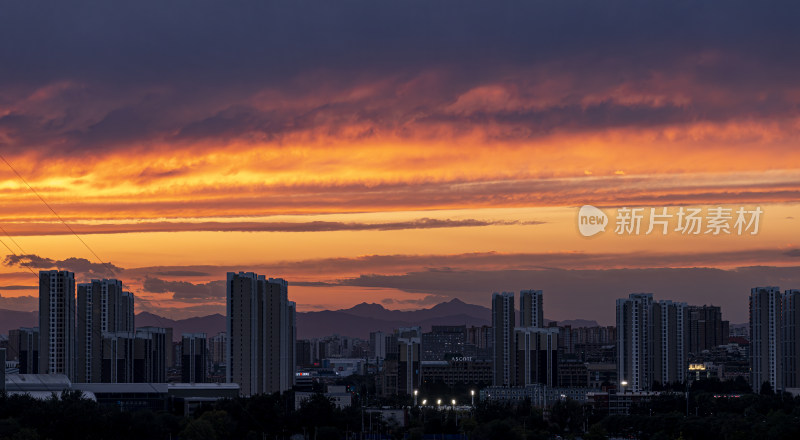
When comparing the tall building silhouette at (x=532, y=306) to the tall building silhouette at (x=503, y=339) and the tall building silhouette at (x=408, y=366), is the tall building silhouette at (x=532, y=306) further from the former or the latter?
the tall building silhouette at (x=408, y=366)

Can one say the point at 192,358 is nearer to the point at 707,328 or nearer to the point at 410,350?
the point at 410,350

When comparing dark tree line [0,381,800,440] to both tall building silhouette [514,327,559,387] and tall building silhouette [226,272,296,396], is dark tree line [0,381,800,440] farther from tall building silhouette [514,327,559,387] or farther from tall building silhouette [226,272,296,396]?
tall building silhouette [514,327,559,387]

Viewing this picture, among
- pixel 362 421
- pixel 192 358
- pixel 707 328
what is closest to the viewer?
pixel 362 421

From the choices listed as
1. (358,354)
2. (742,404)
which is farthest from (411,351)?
(358,354)

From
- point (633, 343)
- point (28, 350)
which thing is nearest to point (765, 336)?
point (633, 343)

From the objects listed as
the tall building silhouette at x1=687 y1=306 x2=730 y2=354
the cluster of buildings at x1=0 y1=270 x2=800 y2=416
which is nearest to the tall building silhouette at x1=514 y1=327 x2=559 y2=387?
the cluster of buildings at x1=0 y1=270 x2=800 y2=416

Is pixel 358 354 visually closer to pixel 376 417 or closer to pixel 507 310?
pixel 507 310

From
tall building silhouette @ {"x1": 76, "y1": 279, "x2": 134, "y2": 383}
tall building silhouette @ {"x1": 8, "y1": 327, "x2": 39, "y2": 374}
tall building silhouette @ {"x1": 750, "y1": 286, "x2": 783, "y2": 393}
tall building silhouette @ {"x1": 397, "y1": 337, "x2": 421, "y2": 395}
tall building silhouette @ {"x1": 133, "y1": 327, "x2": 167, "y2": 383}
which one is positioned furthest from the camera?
tall building silhouette @ {"x1": 397, "y1": 337, "x2": 421, "y2": 395}
